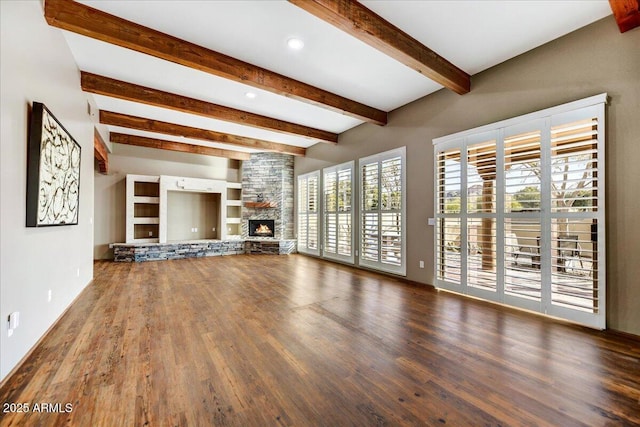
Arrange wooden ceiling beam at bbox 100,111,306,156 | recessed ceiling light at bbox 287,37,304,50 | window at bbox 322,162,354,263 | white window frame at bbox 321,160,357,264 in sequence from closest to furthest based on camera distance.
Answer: recessed ceiling light at bbox 287,37,304,50 → wooden ceiling beam at bbox 100,111,306,156 → white window frame at bbox 321,160,357,264 → window at bbox 322,162,354,263

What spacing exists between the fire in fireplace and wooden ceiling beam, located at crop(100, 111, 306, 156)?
226 centimetres

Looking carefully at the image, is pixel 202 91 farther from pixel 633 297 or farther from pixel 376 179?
pixel 633 297

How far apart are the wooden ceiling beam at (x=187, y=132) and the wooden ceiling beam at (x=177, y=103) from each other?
60.4 inches

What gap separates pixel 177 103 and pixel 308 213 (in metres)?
4.20

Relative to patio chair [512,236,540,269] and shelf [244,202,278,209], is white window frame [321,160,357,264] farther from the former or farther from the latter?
patio chair [512,236,540,269]

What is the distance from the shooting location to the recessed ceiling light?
3.03 metres

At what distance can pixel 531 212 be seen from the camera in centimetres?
320

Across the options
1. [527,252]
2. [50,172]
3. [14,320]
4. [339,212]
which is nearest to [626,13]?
[527,252]

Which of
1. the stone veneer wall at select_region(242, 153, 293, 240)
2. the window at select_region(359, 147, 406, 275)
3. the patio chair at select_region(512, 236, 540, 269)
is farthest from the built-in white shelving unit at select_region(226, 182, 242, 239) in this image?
the patio chair at select_region(512, 236, 540, 269)

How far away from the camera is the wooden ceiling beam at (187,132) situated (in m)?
5.29

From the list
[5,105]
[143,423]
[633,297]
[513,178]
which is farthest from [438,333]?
[5,105]

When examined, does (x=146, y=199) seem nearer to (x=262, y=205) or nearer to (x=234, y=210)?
(x=234, y=210)

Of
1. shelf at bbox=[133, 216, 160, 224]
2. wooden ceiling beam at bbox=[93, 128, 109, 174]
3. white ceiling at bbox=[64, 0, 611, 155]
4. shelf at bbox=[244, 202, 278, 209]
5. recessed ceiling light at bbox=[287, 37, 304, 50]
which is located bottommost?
shelf at bbox=[133, 216, 160, 224]

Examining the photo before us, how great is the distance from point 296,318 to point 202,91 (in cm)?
372
